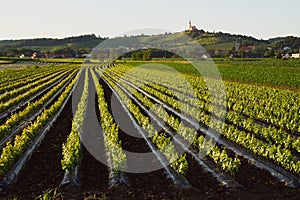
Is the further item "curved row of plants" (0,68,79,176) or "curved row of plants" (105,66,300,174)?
"curved row of plants" (105,66,300,174)

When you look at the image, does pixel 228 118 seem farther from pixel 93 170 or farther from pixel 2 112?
pixel 2 112

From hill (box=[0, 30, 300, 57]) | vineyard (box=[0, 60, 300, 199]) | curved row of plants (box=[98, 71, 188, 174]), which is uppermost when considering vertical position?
hill (box=[0, 30, 300, 57])

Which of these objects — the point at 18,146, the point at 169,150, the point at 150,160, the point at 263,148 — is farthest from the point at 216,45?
the point at 18,146

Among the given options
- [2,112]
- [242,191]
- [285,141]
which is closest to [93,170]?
[242,191]

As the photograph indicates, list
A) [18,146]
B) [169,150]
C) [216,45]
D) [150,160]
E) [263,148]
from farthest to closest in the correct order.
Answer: [216,45] < [150,160] < [263,148] < [18,146] < [169,150]

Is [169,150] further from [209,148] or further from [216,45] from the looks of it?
[216,45]

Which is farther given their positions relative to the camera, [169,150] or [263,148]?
[263,148]

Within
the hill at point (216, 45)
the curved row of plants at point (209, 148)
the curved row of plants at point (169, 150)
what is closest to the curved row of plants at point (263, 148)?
the curved row of plants at point (209, 148)

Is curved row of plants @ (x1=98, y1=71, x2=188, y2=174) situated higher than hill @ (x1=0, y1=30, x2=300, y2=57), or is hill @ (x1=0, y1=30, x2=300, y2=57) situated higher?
hill @ (x1=0, y1=30, x2=300, y2=57)

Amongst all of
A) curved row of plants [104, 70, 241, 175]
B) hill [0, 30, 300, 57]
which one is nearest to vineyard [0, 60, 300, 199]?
curved row of plants [104, 70, 241, 175]

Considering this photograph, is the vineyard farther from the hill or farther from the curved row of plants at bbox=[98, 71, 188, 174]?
the hill

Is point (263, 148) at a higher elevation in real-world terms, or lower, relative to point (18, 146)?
lower

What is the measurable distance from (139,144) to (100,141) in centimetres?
117

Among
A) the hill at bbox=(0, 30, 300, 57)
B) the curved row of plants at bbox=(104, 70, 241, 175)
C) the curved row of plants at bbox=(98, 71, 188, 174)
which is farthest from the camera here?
the hill at bbox=(0, 30, 300, 57)
